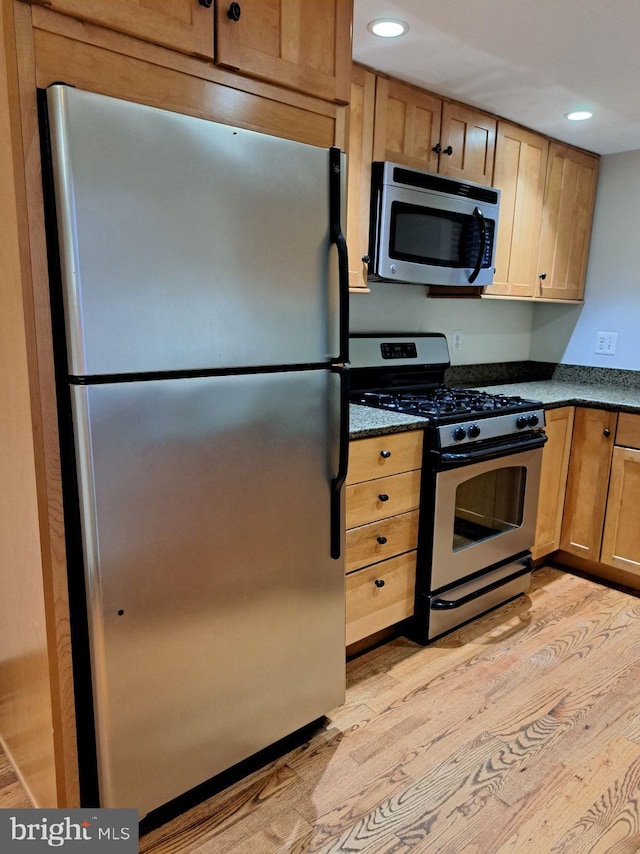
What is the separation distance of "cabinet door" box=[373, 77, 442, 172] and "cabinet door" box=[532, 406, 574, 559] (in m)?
1.30

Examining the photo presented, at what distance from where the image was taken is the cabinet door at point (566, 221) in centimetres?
309

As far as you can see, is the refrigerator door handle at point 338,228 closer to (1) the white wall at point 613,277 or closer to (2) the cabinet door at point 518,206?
(2) the cabinet door at point 518,206

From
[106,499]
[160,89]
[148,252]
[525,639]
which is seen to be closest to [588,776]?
[525,639]

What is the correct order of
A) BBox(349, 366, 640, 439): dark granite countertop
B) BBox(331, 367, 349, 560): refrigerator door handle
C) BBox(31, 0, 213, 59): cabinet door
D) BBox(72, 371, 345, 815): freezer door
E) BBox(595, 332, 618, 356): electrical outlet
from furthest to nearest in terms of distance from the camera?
BBox(595, 332, 618, 356): electrical outlet < BBox(349, 366, 640, 439): dark granite countertop < BBox(331, 367, 349, 560): refrigerator door handle < BBox(72, 371, 345, 815): freezer door < BBox(31, 0, 213, 59): cabinet door

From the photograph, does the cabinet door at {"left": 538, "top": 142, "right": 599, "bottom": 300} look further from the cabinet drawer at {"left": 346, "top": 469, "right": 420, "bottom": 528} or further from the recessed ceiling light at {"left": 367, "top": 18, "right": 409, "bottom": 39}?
the cabinet drawer at {"left": 346, "top": 469, "right": 420, "bottom": 528}

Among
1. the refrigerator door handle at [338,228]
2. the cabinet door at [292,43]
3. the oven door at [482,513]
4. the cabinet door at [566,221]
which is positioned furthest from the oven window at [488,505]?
the cabinet door at [292,43]

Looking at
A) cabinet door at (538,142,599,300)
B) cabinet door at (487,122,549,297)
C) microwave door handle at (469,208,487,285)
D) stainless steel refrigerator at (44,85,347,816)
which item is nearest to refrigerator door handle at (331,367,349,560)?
stainless steel refrigerator at (44,85,347,816)

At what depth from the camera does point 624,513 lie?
9.05ft

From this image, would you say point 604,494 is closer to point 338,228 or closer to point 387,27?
point 338,228

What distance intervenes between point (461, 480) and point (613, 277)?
188 cm

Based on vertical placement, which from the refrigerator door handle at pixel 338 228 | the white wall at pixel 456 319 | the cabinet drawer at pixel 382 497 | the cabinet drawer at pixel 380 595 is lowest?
the cabinet drawer at pixel 380 595

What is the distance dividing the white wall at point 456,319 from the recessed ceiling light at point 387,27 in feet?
3.33

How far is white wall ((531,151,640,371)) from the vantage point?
127 inches

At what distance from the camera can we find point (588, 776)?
1.69 metres
